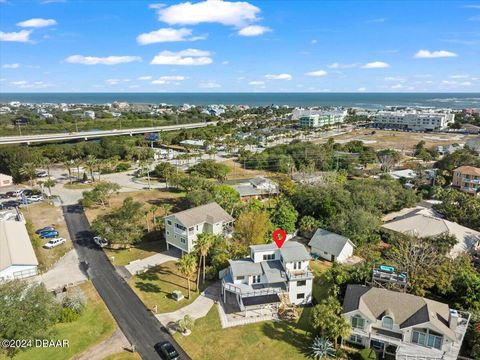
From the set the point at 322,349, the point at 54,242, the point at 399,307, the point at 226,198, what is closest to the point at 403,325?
the point at 399,307

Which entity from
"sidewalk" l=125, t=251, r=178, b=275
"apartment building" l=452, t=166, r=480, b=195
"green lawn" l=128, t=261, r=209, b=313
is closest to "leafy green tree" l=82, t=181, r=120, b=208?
"sidewalk" l=125, t=251, r=178, b=275

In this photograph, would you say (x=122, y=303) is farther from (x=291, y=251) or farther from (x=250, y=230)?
(x=291, y=251)

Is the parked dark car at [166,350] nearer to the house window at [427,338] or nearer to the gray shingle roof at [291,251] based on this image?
the gray shingle roof at [291,251]

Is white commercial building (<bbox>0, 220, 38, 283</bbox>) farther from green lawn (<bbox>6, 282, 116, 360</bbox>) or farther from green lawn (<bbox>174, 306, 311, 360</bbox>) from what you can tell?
green lawn (<bbox>174, 306, 311, 360</bbox>)

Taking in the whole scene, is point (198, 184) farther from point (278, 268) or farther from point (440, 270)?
point (440, 270)

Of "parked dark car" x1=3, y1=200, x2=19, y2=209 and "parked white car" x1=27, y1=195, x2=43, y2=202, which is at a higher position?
"parked white car" x1=27, y1=195, x2=43, y2=202

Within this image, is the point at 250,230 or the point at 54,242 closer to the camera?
the point at 250,230

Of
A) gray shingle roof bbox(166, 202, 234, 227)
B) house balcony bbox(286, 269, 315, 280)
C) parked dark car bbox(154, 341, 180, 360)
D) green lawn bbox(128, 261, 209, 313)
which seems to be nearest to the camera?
parked dark car bbox(154, 341, 180, 360)
